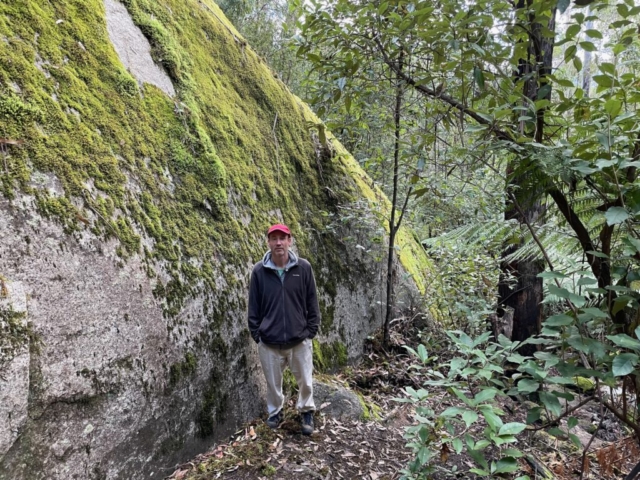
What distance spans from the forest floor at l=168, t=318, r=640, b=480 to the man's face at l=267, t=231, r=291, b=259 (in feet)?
5.45

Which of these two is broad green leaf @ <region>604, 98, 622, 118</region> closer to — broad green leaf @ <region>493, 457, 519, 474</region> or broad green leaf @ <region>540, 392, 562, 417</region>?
broad green leaf @ <region>540, 392, 562, 417</region>

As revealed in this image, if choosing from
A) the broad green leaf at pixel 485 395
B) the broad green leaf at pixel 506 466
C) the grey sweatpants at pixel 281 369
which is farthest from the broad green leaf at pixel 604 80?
the grey sweatpants at pixel 281 369

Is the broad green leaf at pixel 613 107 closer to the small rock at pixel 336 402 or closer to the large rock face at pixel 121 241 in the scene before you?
the large rock face at pixel 121 241

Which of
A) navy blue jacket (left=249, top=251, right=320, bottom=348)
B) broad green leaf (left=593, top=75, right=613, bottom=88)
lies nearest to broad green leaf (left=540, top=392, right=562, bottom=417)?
broad green leaf (left=593, top=75, right=613, bottom=88)

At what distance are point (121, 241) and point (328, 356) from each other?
3.17 m

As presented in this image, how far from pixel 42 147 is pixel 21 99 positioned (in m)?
0.35

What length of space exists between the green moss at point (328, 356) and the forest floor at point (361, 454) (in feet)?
2.32

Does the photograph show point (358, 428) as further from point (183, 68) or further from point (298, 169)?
point (183, 68)

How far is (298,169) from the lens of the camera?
633 centimetres

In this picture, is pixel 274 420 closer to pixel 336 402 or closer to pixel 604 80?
pixel 336 402

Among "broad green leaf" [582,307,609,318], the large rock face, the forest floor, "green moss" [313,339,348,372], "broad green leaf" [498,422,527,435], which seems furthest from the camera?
"green moss" [313,339,348,372]

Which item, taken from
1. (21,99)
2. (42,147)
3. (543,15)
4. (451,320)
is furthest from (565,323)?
(451,320)

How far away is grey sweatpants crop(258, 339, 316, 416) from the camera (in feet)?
12.5

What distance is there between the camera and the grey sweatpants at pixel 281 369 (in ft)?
12.5
